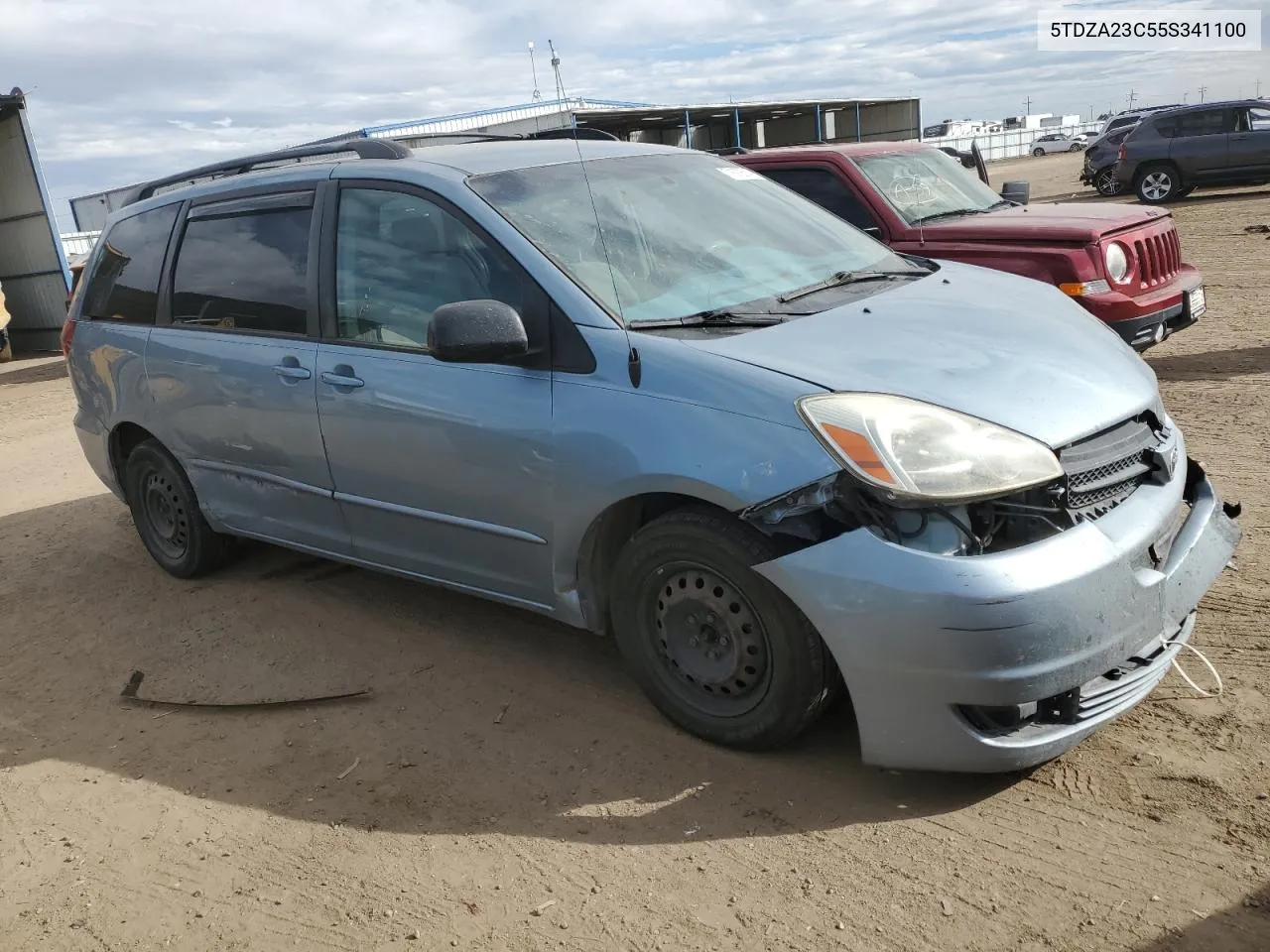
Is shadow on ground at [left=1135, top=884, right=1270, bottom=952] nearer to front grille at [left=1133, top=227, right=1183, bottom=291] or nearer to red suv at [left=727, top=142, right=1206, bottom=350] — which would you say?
red suv at [left=727, top=142, right=1206, bottom=350]

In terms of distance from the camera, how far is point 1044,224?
716cm

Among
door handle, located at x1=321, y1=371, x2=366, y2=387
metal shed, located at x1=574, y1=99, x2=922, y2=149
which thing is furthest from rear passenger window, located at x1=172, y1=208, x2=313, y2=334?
metal shed, located at x1=574, y1=99, x2=922, y2=149

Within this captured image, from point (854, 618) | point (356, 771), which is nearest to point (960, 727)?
point (854, 618)

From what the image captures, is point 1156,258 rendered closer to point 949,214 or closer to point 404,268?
point 949,214

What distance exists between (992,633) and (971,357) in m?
0.90

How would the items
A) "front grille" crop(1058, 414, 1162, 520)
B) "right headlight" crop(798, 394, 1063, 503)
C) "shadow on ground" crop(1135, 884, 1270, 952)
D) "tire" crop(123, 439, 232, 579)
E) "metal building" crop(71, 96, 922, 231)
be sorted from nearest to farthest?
"shadow on ground" crop(1135, 884, 1270, 952)
"right headlight" crop(798, 394, 1063, 503)
"front grille" crop(1058, 414, 1162, 520)
"tire" crop(123, 439, 232, 579)
"metal building" crop(71, 96, 922, 231)

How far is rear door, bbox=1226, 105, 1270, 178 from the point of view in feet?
64.5

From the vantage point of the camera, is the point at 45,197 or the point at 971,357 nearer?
the point at 971,357

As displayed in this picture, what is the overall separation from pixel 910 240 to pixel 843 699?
455cm

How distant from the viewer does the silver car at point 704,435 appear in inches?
110

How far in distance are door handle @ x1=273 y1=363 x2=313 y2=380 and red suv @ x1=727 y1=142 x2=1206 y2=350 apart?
4.08 m

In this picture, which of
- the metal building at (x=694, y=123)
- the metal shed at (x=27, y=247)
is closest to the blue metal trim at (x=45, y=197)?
the metal shed at (x=27, y=247)

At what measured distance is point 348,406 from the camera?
404cm

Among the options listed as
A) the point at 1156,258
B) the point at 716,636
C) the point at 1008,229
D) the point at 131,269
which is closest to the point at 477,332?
the point at 716,636
